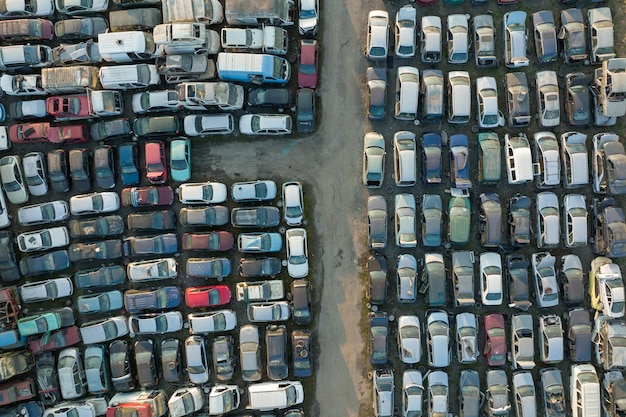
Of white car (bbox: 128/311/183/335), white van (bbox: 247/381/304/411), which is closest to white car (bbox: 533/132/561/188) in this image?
white van (bbox: 247/381/304/411)

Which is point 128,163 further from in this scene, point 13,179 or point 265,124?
point 265,124

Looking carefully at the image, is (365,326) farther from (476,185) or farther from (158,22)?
(158,22)

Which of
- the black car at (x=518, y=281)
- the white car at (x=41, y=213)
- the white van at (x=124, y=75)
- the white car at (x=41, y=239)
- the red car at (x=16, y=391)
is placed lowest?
the red car at (x=16, y=391)

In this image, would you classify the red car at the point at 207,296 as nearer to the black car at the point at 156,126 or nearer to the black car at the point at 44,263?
the black car at the point at 44,263

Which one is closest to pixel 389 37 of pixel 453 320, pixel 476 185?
pixel 476 185

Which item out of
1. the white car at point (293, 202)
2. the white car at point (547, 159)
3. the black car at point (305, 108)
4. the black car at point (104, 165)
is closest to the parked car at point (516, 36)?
the white car at point (547, 159)

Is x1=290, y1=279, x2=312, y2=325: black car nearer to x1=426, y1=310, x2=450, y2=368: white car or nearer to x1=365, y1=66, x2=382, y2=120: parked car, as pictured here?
x1=426, y1=310, x2=450, y2=368: white car
